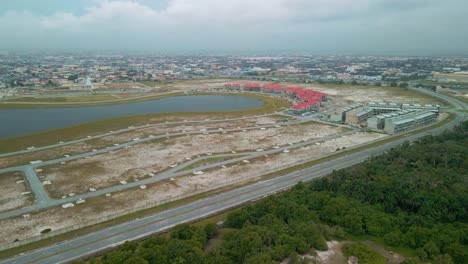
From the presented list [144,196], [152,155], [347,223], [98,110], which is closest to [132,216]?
[144,196]

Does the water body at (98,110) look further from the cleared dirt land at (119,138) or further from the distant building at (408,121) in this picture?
the distant building at (408,121)

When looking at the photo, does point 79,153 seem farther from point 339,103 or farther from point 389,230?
point 339,103

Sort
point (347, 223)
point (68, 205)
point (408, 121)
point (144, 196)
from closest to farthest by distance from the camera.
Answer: point (347, 223)
point (68, 205)
point (144, 196)
point (408, 121)

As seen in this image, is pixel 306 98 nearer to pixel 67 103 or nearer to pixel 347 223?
pixel 347 223

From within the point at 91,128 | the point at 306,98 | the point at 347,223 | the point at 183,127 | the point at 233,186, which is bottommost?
the point at 233,186

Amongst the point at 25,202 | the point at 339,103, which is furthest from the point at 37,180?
the point at 339,103

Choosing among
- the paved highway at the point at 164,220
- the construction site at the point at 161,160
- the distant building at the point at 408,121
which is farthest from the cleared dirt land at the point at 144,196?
the distant building at the point at 408,121
